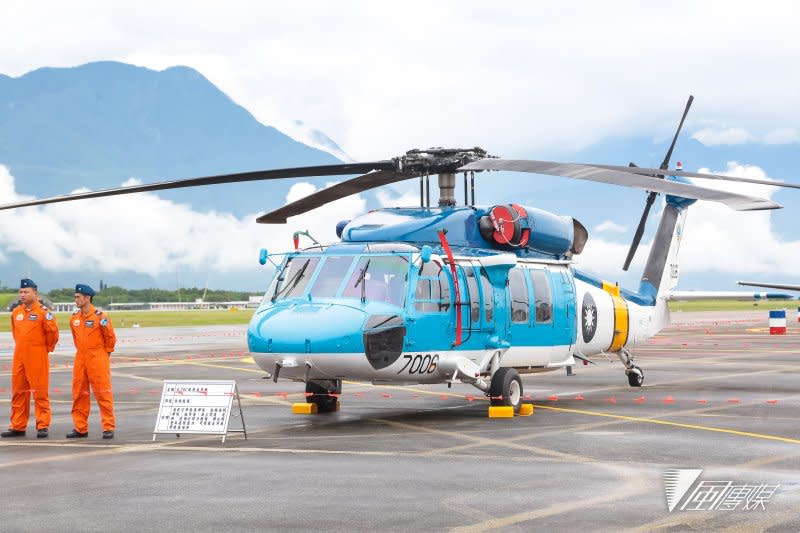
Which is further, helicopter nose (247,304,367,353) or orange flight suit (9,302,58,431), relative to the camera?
orange flight suit (9,302,58,431)

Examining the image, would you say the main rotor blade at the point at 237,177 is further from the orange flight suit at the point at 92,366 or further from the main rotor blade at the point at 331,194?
the orange flight suit at the point at 92,366

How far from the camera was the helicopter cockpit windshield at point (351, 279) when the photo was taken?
15.1m

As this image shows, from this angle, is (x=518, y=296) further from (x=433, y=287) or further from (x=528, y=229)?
(x=433, y=287)

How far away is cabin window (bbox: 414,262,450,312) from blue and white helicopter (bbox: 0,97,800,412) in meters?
0.02

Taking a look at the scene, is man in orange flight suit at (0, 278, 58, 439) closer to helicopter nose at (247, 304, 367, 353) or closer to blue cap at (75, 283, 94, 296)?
blue cap at (75, 283, 94, 296)

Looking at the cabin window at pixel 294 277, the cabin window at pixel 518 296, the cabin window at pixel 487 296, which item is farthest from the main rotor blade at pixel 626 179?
the cabin window at pixel 294 277

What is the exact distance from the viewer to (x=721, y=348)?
36281 mm

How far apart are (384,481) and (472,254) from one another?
260 inches

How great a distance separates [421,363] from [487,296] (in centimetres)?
186

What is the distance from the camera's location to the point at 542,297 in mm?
17938

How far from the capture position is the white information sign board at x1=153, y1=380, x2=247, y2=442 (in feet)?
46.2

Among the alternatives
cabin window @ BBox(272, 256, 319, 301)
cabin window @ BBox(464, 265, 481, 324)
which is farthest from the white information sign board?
cabin window @ BBox(464, 265, 481, 324)

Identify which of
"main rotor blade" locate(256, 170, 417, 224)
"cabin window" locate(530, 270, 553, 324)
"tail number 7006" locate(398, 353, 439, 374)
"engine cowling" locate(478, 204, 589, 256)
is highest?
"main rotor blade" locate(256, 170, 417, 224)

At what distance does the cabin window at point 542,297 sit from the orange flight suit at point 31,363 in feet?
24.7
